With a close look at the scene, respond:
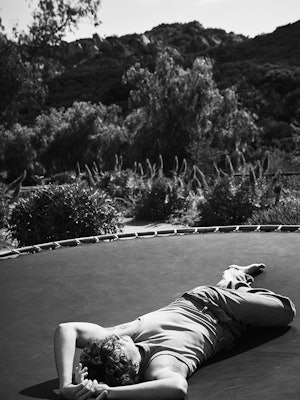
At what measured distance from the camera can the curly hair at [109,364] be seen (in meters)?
1.58

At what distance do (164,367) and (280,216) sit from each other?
515 cm

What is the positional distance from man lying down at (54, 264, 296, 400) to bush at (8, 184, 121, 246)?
169 inches

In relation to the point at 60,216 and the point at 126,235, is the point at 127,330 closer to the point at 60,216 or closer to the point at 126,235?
the point at 126,235

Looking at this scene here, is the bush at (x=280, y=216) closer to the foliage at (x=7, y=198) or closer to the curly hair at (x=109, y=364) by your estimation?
the foliage at (x=7, y=198)

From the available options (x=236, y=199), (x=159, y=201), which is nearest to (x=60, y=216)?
(x=236, y=199)

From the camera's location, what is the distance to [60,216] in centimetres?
643

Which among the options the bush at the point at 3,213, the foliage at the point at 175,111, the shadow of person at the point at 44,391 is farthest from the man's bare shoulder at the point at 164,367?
the foliage at the point at 175,111

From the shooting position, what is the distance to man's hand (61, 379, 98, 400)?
4.99 ft

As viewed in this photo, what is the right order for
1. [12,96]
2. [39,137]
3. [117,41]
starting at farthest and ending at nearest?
[117,41] → [39,137] → [12,96]

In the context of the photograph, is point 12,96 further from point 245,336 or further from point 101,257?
point 245,336

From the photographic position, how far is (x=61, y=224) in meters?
6.42

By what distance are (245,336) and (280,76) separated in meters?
27.8

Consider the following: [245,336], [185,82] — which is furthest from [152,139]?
[245,336]

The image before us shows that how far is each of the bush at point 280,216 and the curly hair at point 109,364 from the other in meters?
5.04
